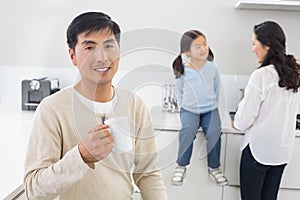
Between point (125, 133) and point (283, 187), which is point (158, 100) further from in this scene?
point (283, 187)

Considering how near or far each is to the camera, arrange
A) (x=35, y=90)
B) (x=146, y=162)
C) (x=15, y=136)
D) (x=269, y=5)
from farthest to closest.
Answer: (x=35, y=90) < (x=269, y=5) < (x=15, y=136) < (x=146, y=162)

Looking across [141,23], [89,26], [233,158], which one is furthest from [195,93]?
[141,23]

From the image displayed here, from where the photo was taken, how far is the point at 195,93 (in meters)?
0.91

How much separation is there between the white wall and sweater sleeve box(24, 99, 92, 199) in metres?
1.71

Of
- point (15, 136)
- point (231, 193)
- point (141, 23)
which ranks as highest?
point (141, 23)

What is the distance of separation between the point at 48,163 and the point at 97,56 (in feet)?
0.96

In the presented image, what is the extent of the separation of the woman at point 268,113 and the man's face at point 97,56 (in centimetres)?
124

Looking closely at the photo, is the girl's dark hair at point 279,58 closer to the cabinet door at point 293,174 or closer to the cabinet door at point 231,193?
the cabinet door at point 293,174

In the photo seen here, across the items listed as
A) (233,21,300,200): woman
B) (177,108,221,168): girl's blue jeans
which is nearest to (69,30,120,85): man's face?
(177,108,221,168): girl's blue jeans

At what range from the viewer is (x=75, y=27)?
931 mm

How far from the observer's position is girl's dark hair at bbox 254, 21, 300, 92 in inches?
76.0

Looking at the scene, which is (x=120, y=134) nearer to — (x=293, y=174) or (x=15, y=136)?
(x=15, y=136)

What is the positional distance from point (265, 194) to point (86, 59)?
66.0 inches

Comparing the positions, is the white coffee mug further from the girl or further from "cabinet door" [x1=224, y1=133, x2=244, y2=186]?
"cabinet door" [x1=224, y1=133, x2=244, y2=186]
